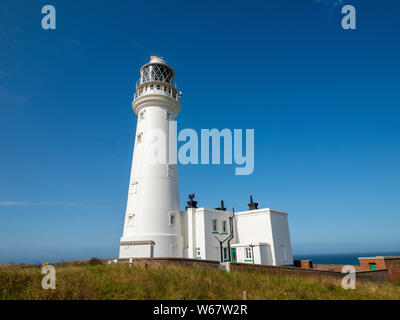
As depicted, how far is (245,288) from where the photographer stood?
37.9 feet

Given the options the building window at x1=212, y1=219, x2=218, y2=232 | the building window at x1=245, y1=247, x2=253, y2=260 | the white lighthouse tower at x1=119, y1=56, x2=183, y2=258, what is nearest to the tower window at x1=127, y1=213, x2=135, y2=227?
the white lighthouse tower at x1=119, y1=56, x2=183, y2=258

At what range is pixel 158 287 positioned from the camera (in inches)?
417

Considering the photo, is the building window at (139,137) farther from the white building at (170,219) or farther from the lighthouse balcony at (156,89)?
the lighthouse balcony at (156,89)

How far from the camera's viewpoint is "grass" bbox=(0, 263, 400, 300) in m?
9.55

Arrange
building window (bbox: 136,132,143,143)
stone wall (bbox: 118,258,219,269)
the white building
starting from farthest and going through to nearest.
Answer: building window (bbox: 136,132,143,143)
the white building
stone wall (bbox: 118,258,219,269)

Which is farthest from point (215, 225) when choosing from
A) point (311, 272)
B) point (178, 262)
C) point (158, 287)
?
point (158, 287)

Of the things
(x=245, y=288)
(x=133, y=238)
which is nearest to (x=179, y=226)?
(x=133, y=238)

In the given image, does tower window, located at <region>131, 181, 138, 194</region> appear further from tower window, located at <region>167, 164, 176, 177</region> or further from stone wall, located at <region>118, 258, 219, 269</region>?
stone wall, located at <region>118, 258, 219, 269</region>

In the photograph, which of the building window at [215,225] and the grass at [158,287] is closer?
the grass at [158,287]

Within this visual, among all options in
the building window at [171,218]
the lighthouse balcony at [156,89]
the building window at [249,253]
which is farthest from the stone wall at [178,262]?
the lighthouse balcony at [156,89]

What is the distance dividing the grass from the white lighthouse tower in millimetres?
6966

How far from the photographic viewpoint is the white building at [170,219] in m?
20.7
